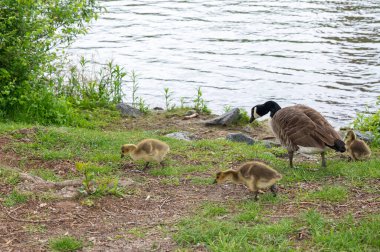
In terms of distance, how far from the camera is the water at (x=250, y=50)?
18219mm

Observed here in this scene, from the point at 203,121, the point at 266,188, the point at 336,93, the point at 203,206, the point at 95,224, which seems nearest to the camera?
the point at 95,224

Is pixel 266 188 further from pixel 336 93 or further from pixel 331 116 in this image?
pixel 336 93

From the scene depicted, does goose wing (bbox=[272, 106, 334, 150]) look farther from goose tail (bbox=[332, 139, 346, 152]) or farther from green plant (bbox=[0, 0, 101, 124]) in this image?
green plant (bbox=[0, 0, 101, 124])

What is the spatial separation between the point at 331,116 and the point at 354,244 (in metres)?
10.4

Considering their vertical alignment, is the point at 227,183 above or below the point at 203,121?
above

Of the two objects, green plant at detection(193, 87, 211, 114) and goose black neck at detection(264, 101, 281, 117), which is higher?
goose black neck at detection(264, 101, 281, 117)

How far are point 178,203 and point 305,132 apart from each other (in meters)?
2.50

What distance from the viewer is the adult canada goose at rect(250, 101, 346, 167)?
8938 millimetres

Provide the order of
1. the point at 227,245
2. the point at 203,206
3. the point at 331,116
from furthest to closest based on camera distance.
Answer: the point at 331,116
the point at 203,206
the point at 227,245

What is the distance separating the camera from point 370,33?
78.4ft

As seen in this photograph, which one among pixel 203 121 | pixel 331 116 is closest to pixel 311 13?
pixel 331 116

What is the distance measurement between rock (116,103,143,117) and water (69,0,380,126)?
198 cm

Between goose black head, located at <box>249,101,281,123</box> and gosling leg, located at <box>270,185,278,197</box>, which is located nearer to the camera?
gosling leg, located at <box>270,185,278,197</box>

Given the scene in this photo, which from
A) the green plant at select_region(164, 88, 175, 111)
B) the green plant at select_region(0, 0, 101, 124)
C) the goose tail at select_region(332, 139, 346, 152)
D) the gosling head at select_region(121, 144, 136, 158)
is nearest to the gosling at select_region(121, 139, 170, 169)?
the gosling head at select_region(121, 144, 136, 158)
